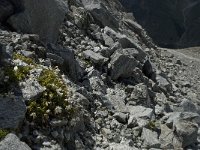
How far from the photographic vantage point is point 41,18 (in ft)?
63.7

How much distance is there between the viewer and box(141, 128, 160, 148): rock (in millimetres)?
16747

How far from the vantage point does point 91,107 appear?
56.8 ft

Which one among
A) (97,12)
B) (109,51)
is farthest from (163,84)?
(97,12)

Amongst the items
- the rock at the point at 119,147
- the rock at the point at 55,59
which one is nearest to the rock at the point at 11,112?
the rock at the point at 119,147

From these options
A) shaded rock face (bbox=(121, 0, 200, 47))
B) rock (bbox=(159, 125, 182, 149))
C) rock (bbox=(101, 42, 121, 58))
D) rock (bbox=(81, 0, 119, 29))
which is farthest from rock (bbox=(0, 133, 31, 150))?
shaded rock face (bbox=(121, 0, 200, 47))

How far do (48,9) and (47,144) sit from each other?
7.76 metres

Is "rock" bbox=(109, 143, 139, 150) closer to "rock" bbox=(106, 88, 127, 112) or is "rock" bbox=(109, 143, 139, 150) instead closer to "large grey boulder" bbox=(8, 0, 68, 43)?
"rock" bbox=(106, 88, 127, 112)

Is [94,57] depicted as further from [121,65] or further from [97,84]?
[97,84]

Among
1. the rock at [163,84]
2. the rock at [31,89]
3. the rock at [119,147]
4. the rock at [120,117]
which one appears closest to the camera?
the rock at [31,89]

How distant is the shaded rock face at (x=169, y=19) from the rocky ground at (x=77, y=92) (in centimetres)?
11705

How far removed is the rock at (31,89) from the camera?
13.8 metres

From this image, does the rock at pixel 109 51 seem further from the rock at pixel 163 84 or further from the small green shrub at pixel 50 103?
the small green shrub at pixel 50 103

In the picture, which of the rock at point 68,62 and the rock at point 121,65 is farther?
the rock at point 121,65

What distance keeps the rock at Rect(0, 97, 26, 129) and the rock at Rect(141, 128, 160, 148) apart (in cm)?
533
